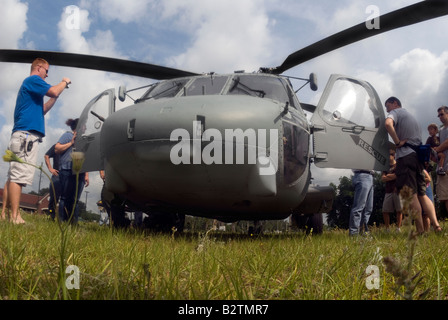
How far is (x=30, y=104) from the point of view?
13.3 ft

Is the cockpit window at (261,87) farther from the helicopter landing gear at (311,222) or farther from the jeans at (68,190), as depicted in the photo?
the jeans at (68,190)

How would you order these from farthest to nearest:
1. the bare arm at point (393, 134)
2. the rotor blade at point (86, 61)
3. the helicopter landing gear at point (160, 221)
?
the helicopter landing gear at point (160, 221) < the rotor blade at point (86, 61) < the bare arm at point (393, 134)

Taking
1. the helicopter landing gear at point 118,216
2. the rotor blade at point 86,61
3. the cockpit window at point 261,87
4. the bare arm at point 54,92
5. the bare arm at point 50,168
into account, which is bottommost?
the helicopter landing gear at point 118,216

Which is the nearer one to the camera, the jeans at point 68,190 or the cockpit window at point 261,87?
the cockpit window at point 261,87

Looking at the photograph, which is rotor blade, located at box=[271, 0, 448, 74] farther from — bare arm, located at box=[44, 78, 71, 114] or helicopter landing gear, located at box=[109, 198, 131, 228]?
helicopter landing gear, located at box=[109, 198, 131, 228]

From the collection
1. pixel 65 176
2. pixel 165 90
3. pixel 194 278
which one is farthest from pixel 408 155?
pixel 65 176

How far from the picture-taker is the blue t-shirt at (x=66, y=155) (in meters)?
5.75

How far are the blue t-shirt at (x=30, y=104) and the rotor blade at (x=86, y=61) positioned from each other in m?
1.06

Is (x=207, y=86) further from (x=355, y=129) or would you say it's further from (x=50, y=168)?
(x=50, y=168)

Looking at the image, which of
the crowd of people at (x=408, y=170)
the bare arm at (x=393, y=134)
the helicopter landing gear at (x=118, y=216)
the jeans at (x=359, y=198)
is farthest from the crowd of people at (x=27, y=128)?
the bare arm at (x=393, y=134)

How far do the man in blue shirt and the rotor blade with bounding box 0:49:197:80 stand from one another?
0.83 m

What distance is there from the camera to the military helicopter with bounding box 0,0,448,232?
10.5ft

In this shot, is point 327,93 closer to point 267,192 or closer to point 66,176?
point 267,192

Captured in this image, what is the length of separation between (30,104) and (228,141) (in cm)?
258
